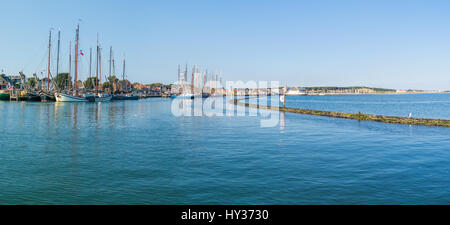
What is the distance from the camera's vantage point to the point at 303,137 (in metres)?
25.0

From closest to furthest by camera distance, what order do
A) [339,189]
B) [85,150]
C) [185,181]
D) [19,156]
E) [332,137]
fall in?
[339,189] → [185,181] → [19,156] → [85,150] → [332,137]

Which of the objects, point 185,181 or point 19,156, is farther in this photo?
point 19,156

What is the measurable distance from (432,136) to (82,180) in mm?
24978

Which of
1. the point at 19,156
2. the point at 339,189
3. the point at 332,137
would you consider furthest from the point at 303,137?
the point at 19,156

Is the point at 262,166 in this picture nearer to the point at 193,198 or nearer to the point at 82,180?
the point at 193,198

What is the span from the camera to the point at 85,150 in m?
18.7
